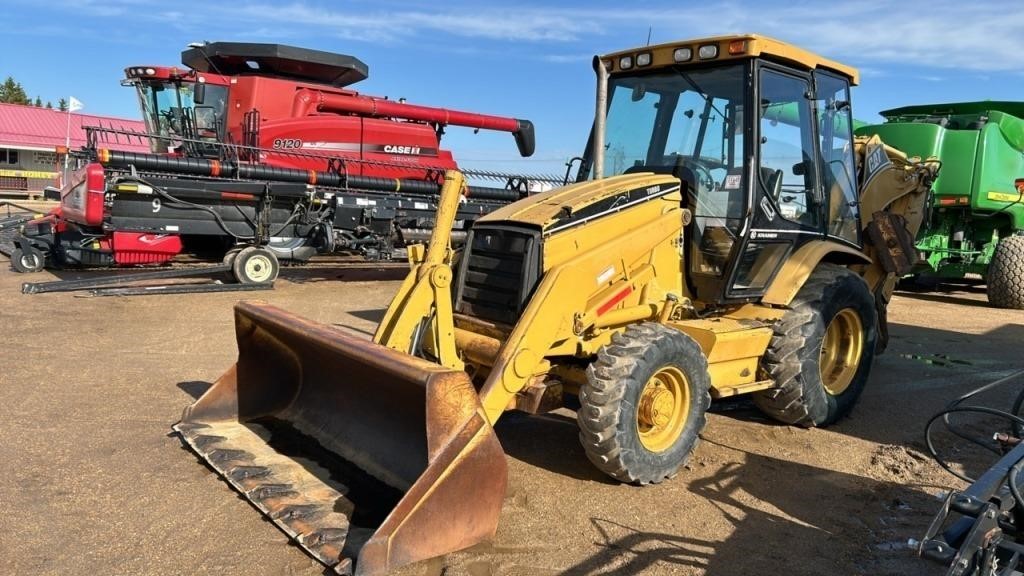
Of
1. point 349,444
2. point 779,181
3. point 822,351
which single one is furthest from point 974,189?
point 349,444

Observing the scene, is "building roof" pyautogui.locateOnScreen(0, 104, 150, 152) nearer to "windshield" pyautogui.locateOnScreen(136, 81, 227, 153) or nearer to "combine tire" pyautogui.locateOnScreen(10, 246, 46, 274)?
"windshield" pyautogui.locateOnScreen(136, 81, 227, 153)

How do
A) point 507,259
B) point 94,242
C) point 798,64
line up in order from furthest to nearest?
point 94,242, point 798,64, point 507,259

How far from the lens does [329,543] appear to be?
3271 mm

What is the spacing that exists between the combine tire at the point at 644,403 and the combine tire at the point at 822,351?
938 millimetres

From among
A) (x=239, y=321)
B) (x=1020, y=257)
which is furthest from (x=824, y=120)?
(x=1020, y=257)

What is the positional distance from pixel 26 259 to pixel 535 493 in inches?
435

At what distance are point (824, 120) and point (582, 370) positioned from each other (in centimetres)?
279

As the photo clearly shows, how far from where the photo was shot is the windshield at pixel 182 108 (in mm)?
12742

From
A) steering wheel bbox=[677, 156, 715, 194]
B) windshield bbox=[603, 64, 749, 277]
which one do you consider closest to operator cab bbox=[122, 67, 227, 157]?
windshield bbox=[603, 64, 749, 277]

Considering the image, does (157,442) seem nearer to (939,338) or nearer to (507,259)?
(507,259)

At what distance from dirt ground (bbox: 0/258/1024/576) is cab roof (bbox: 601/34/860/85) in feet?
8.17

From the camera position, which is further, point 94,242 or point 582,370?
point 94,242

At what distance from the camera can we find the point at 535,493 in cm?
416

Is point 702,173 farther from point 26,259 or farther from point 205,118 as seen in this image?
point 26,259
